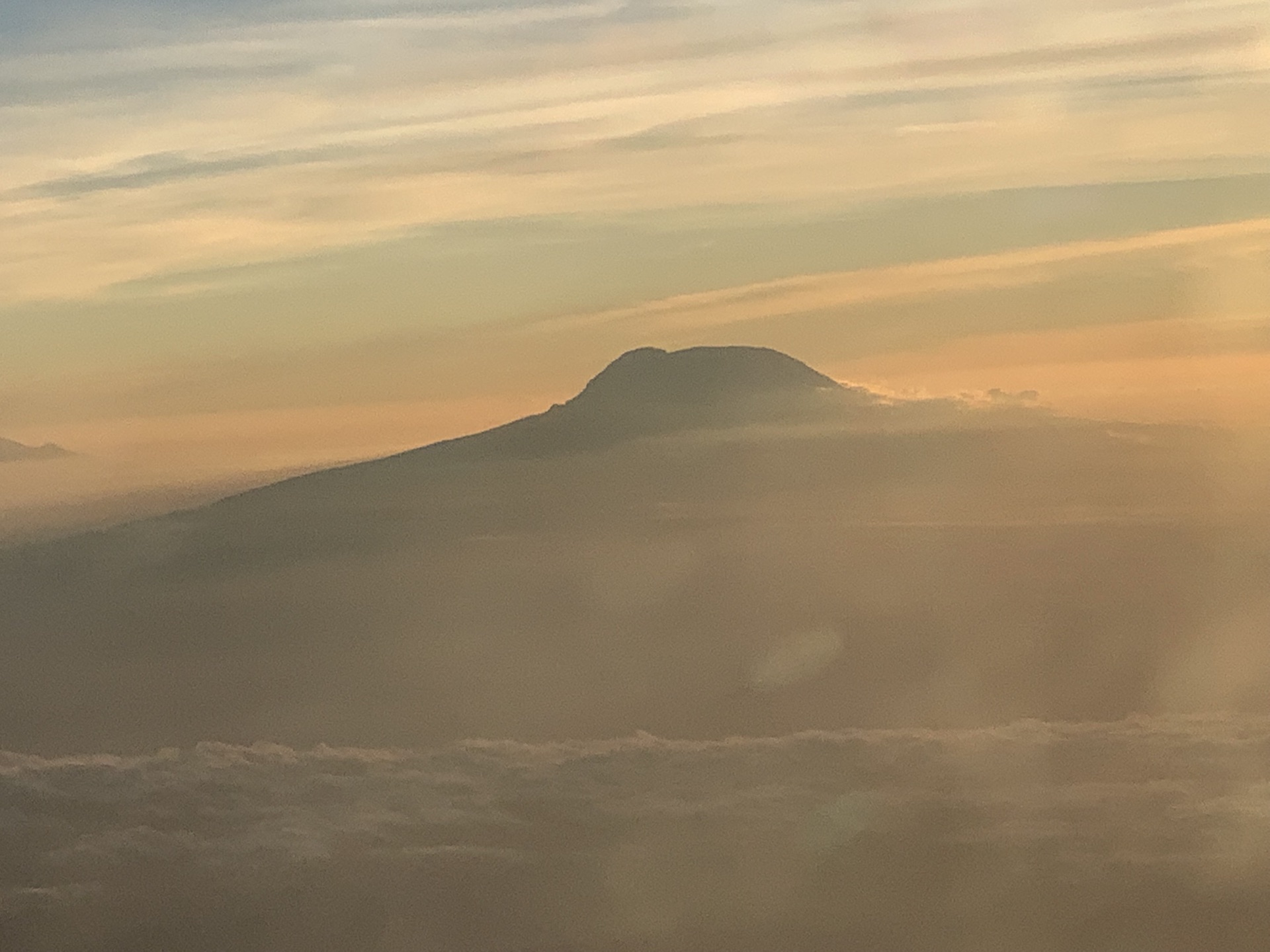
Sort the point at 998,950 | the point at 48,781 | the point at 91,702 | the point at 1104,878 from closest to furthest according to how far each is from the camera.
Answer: the point at 998,950 < the point at 1104,878 < the point at 48,781 < the point at 91,702

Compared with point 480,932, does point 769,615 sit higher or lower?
higher

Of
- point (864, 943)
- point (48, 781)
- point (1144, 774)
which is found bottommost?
point (864, 943)

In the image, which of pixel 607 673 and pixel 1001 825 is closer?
pixel 1001 825

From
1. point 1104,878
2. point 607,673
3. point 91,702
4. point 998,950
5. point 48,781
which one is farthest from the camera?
point 607,673

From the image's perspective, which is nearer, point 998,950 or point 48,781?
point 998,950

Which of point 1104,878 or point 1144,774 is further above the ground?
point 1144,774

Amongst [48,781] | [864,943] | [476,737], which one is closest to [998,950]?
[864,943]

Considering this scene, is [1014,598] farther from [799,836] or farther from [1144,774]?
[799,836]

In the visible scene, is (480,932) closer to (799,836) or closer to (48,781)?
(799,836)

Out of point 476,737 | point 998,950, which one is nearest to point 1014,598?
point 998,950
